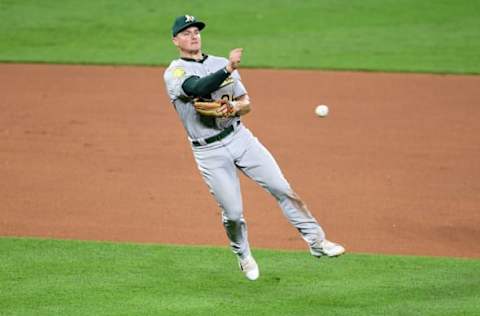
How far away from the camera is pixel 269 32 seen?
21688 mm

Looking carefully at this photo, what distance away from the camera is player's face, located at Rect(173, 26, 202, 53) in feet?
29.6

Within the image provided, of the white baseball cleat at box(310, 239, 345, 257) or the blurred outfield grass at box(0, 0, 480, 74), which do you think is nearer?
the white baseball cleat at box(310, 239, 345, 257)

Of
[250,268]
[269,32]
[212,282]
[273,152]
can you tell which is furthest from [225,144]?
[269,32]

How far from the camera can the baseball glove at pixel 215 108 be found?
8.80 meters

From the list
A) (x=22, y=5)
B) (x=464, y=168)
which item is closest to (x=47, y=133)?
(x=464, y=168)

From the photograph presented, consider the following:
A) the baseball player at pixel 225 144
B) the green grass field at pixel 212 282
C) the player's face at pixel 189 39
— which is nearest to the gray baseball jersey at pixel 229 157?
the baseball player at pixel 225 144

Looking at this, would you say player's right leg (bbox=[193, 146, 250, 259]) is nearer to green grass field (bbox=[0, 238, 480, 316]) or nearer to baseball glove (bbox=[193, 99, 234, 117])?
baseball glove (bbox=[193, 99, 234, 117])

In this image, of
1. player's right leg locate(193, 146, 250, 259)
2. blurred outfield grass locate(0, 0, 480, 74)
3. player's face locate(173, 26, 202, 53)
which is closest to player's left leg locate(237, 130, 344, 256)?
player's right leg locate(193, 146, 250, 259)

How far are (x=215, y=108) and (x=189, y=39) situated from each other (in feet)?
2.13

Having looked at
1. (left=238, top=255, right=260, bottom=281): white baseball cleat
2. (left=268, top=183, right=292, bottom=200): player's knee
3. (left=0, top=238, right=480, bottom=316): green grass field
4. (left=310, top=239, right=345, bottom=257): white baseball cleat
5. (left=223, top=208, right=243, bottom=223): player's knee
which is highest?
(left=268, top=183, right=292, bottom=200): player's knee

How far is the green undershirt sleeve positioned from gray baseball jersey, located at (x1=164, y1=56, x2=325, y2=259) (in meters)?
0.21

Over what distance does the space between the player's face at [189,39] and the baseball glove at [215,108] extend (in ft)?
1.66

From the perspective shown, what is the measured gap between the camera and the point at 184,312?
8820 mm

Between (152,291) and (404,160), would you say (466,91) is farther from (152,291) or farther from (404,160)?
(152,291)
